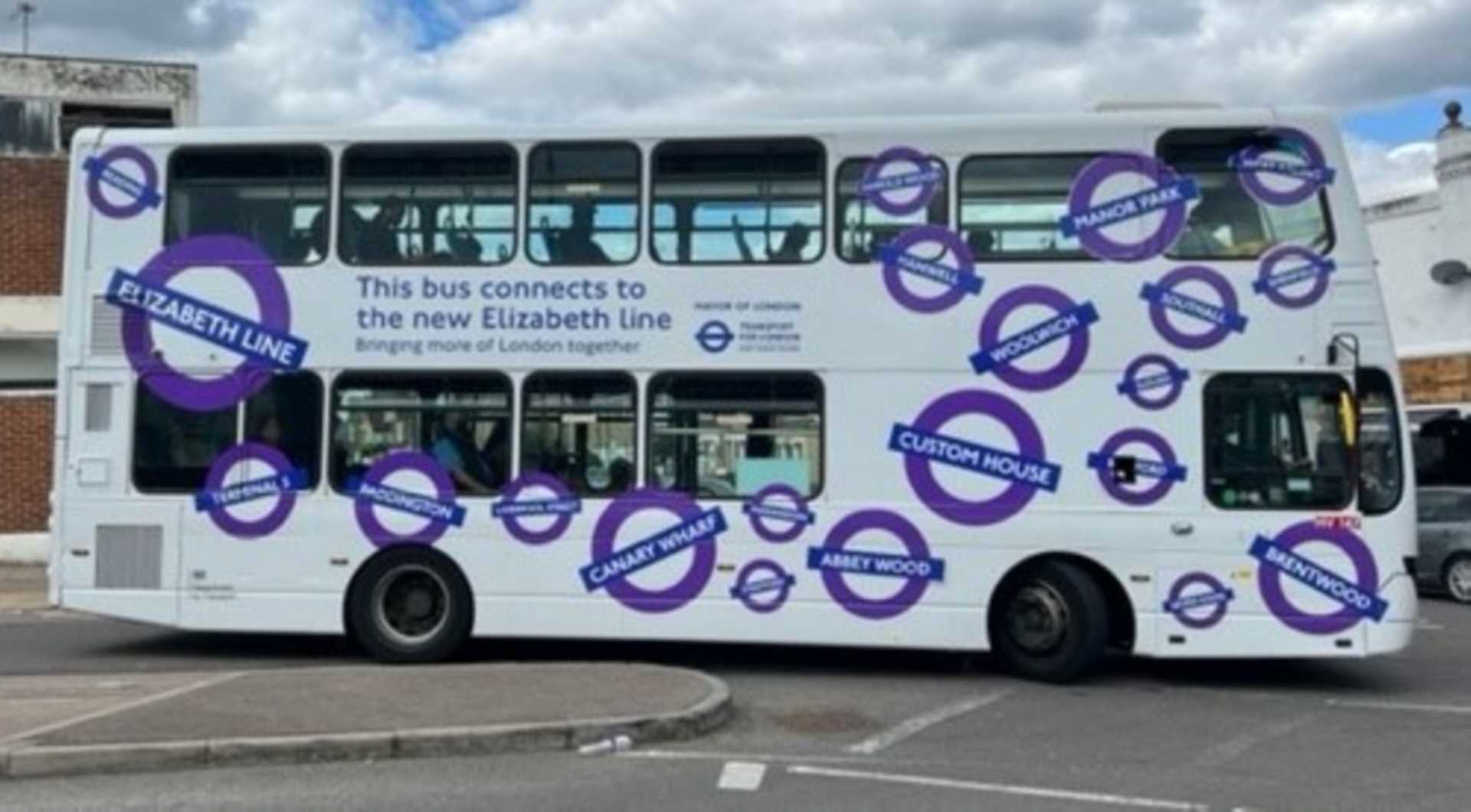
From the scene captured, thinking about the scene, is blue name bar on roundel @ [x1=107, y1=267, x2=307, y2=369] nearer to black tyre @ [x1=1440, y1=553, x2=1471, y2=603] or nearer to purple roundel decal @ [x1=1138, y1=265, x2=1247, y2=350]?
purple roundel decal @ [x1=1138, y1=265, x2=1247, y2=350]

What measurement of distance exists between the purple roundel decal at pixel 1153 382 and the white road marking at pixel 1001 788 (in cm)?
391

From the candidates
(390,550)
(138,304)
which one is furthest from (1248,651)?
(138,304)

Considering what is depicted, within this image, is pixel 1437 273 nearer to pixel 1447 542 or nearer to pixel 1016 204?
pixel 1447 542

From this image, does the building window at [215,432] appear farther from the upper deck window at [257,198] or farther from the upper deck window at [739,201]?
the upper deck window at [739,201]

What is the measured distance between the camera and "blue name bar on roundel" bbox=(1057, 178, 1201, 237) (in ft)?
34.6

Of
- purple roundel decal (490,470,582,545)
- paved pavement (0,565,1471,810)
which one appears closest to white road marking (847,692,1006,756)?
paved pavement (0,565,1471,810)

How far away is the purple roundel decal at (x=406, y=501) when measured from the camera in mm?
11180

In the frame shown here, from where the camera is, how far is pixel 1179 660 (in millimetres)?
11695

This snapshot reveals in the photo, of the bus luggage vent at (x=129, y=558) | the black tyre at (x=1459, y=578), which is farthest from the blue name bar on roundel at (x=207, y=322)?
the black tyre at (x=1459, y=578)

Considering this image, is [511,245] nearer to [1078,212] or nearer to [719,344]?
[719,344]

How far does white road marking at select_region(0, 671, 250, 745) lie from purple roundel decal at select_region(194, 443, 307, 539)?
55.9 inches

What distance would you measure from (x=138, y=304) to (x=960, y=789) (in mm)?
7470

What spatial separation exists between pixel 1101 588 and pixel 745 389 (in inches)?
116

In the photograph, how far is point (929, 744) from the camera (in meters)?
8.54
